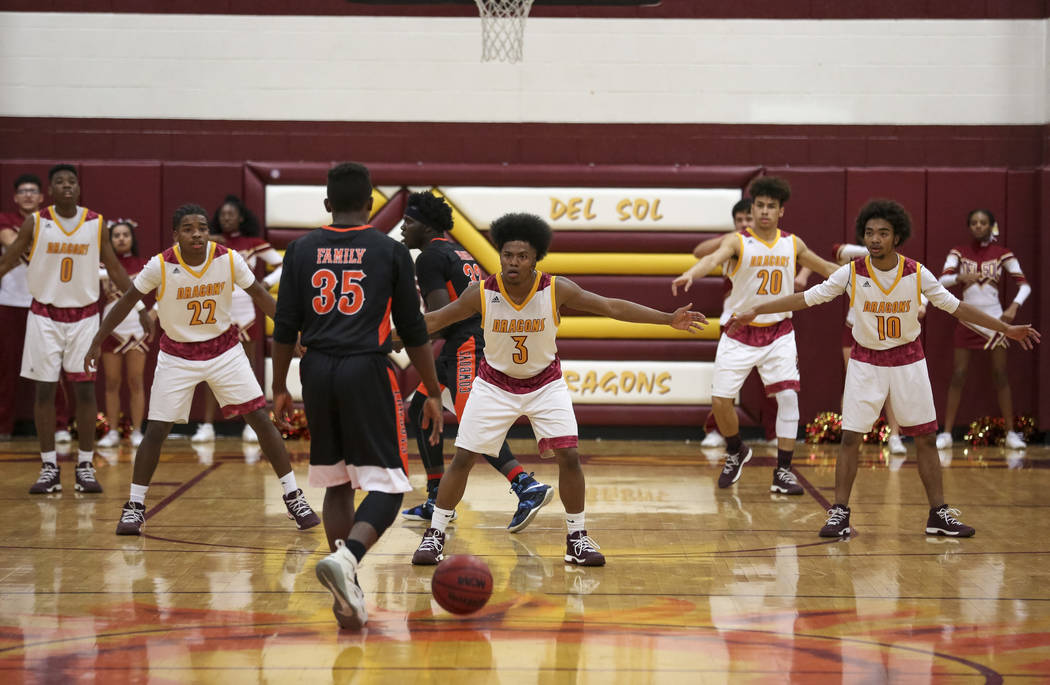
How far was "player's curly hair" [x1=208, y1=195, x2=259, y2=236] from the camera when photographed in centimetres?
996

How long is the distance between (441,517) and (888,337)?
248 cm

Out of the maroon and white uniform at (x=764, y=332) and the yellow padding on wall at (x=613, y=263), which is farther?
the yellow padding on wall at (x=613, y=263)

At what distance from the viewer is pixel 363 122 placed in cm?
1056

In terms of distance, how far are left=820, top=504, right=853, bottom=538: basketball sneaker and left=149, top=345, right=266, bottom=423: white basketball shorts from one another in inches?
121

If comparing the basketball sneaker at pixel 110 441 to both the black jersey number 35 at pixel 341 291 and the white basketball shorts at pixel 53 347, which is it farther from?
the black jersey number 35 at pixel 341 291

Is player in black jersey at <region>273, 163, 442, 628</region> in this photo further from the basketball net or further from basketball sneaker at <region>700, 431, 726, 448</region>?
basketball sneaker at <region>700, 431, 726, 448</region>

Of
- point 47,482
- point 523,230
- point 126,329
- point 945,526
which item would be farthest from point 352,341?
point 126,329

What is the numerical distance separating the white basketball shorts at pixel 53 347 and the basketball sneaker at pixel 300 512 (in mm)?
1929

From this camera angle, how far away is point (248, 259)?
1000 centimetres

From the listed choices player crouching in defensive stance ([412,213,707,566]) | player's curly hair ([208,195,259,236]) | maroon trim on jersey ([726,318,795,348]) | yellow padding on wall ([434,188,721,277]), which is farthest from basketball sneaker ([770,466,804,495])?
player's curly hair ([208,195,259,236])

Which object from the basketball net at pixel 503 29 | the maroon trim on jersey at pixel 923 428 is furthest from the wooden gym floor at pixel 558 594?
the basketball net at pixel 503 29

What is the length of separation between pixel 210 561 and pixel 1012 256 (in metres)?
6.95

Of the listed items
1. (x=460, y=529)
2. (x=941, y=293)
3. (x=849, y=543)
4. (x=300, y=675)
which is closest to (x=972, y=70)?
(x=941, y=293)

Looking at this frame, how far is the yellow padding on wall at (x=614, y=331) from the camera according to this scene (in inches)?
407
